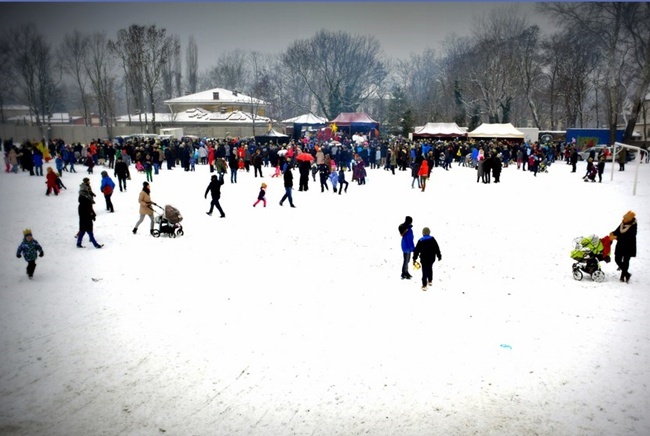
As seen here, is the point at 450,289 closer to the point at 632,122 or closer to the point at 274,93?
the point at 632,122

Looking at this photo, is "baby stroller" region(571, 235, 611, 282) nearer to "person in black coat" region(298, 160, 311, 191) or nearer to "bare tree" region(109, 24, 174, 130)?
"person in black coat" region(298, 160, 311, 191)

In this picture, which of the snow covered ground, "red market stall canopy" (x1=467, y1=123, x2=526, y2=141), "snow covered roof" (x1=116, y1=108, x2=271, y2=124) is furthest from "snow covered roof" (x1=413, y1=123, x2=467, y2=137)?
the snow covered ground

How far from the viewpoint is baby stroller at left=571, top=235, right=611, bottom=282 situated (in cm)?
770

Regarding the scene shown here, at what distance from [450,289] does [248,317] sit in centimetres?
331

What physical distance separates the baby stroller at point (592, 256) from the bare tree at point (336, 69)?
94.9 feet

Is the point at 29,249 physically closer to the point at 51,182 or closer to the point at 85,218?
the point at 85,218

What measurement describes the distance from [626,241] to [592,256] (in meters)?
0.56

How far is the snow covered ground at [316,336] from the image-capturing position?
4488 mm

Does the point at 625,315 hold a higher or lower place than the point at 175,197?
lower

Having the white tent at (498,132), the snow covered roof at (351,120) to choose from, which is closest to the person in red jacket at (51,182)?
the snow covered roof at (351,120)

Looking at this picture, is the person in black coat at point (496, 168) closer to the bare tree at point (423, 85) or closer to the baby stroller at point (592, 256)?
the baby stroller at point (592, 256)

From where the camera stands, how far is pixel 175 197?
49.8 ft

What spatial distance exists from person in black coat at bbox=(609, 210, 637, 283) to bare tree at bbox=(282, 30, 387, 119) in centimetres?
2902

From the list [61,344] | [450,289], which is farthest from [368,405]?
[61,344]
